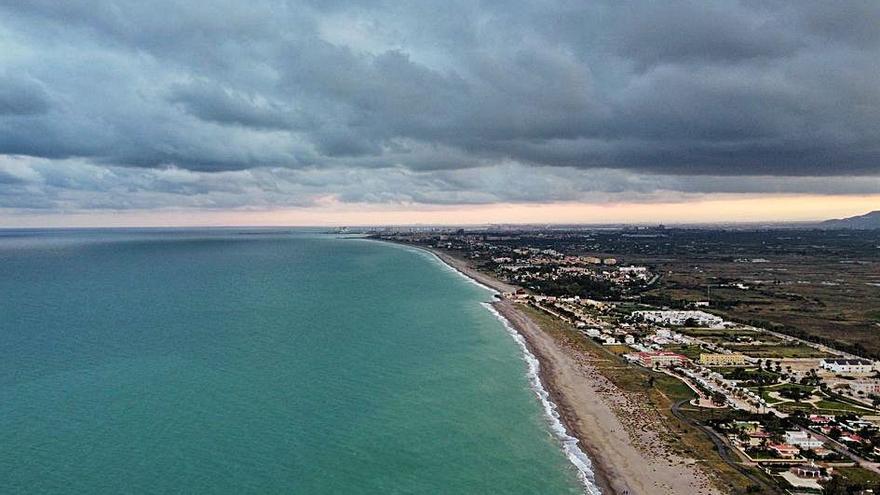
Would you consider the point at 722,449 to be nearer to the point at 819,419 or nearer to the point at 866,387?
the point at 819,419

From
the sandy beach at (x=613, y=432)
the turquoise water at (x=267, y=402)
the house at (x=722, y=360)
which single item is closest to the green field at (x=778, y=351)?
the house at (x=722, y=360)

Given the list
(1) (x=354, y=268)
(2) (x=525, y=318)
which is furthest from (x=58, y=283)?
(2) (x=525, y=318)

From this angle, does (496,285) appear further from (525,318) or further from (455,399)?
(455,399)

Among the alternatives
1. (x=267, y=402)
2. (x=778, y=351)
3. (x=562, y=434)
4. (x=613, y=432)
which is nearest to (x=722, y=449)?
(x=613, y=432)

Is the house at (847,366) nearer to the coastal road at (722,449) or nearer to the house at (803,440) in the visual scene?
the coastal road at (722,449)

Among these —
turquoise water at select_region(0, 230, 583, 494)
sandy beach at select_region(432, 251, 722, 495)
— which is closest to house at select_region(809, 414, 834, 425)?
sandy beach at select_region(432, 251, 722, 495)
